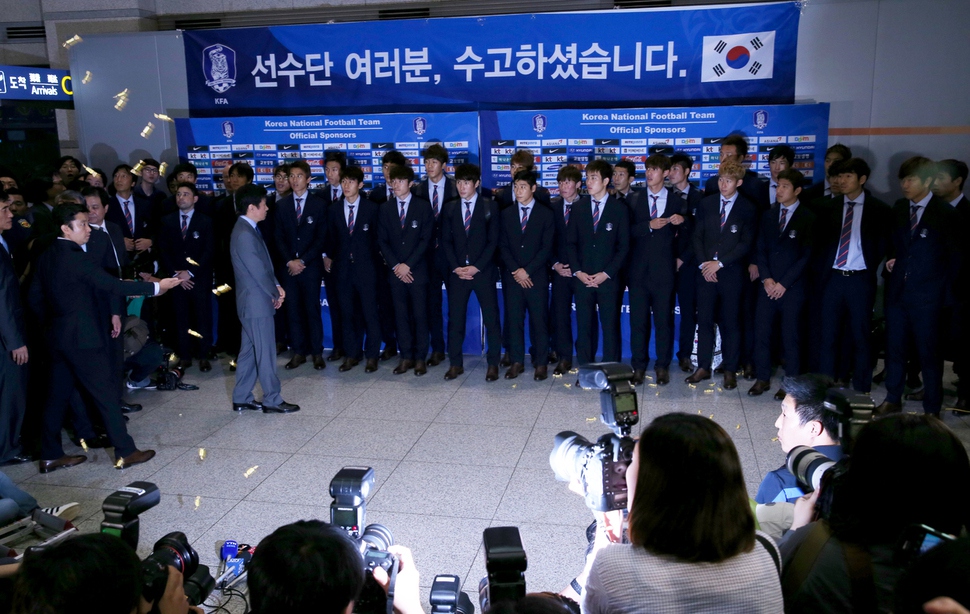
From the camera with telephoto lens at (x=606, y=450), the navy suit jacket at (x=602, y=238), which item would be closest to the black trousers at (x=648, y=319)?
the navy suit jacket at (x=602, y=238)

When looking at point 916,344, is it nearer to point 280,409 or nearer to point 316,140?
point 280,409

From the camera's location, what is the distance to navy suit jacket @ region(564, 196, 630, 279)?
5766 mm

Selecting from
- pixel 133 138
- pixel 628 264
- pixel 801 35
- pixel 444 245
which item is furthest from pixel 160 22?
pixel 801 35

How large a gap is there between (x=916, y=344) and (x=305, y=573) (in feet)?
15.3

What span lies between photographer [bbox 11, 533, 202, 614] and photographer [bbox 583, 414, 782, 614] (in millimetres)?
923

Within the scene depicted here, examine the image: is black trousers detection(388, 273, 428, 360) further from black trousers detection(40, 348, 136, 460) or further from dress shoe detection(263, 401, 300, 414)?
black trousers detection(40, 348, 136, 460)

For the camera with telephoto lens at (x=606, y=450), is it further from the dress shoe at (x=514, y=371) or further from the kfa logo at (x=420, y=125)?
the kfa logo at (x=420, y=125)

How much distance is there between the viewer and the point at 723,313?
5.78 metres

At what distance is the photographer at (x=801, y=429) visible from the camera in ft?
8.41

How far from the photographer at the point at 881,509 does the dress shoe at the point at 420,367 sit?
15.4 feet

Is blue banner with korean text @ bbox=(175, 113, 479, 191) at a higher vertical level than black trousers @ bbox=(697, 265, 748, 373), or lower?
higher

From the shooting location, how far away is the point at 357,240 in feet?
20.5

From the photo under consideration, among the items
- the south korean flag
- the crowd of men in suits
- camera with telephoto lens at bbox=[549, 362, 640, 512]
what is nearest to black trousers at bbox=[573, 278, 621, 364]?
the crowd of men in suits

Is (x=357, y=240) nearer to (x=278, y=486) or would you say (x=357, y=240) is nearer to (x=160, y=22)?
(x=278, y=486)
